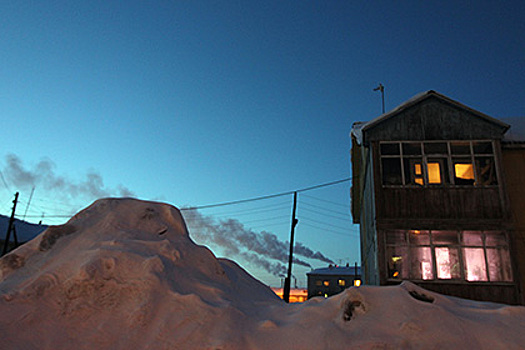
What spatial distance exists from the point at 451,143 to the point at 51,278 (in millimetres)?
13765

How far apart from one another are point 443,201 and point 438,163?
5.16ft

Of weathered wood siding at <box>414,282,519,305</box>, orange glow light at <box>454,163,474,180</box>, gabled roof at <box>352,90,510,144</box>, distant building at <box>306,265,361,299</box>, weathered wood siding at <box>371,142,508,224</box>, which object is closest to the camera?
weathered wood siding at <box>414,282,519,305</box>

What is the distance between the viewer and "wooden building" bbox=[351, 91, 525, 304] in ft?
42.5

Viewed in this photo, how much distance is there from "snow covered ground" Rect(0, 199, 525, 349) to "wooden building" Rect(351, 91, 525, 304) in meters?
8.97

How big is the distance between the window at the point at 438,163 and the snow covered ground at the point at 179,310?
32.5 feet

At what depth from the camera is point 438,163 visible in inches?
568

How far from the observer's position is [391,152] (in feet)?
48.1

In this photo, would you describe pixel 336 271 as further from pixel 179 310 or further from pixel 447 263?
pixel 179 310

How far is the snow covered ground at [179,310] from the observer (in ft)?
12.9

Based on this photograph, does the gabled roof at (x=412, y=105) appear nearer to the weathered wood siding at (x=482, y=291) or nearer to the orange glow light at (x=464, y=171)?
the orange glow light at (x=464, y=171)

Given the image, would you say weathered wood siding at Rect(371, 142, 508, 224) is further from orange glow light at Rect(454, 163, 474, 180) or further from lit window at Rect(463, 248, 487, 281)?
lit window at Rect(463, 248, 487, 281)

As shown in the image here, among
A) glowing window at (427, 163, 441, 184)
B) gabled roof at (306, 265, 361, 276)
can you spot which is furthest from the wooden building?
gabled roof at (306, 265, 361, 276)

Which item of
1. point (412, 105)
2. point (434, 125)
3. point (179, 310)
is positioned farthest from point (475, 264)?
point (179, 310)

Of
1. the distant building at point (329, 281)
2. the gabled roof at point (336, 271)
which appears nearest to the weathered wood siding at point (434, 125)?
the distant building at point (329, 281)
